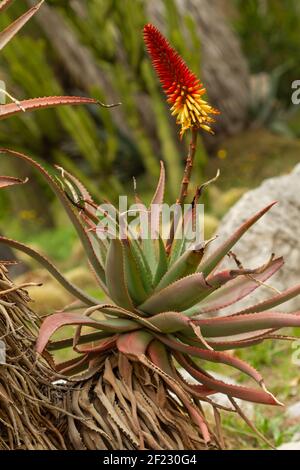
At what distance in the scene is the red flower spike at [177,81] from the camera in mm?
2064

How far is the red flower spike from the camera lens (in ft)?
6.77

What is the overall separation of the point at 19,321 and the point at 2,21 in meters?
6.55

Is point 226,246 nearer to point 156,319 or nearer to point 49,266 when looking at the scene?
point 156,319

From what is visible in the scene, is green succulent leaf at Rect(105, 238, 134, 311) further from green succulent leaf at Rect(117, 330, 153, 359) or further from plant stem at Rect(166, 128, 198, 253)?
plant stem at Rect(166, 128, 198, 253)

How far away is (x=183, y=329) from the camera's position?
2371mm

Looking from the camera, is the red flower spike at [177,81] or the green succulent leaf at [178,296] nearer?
the red flower spike at [177,81]

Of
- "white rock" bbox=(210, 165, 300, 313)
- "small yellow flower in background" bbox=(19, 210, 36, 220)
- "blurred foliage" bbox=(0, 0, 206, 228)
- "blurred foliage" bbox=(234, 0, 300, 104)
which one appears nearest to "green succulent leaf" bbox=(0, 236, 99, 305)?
"white rock" bbox=(210, 165, 300, 313)

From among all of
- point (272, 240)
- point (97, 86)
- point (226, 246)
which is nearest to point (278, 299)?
point (226, 246)

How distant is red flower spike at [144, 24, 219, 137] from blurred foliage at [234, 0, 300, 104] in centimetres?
1116

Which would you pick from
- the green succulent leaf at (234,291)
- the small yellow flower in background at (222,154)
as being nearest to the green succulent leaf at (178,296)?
the green succulent leaf at (234,291)

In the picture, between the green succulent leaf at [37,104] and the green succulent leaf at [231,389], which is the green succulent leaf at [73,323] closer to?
the green succulent leaf at [231,389]

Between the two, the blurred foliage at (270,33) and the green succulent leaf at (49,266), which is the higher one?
the blurred foliage at (270,33)
